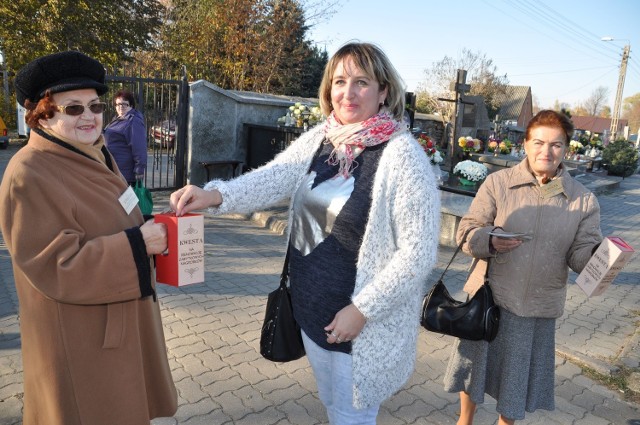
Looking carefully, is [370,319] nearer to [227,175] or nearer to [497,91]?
[227,175]

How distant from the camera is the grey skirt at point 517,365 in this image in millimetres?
2516

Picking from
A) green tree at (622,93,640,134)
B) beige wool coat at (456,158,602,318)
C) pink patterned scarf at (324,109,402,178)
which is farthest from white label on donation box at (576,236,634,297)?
green tree at (622,93,640,134)

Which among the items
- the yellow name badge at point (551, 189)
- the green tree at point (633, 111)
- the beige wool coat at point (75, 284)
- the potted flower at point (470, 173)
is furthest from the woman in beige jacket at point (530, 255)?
the green tree at point (633, 111)

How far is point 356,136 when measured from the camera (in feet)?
5.98

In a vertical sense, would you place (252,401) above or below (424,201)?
below

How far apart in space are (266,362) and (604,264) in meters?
2.46

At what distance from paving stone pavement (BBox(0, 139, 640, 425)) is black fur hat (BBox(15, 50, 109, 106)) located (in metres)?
2.09

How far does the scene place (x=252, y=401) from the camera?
315cm

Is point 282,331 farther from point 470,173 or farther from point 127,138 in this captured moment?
point 470,173

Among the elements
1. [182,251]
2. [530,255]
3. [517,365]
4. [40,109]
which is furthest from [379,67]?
[517,365]

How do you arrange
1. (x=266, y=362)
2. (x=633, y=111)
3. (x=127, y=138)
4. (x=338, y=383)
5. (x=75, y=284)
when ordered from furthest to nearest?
(x=633, y=111) < (x=127, y=138) < (x=266, y=362) < (x=338, y=383) < (x=75, y=284)

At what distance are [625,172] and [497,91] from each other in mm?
22443

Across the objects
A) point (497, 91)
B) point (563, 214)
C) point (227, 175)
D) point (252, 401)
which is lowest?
point (252, 401)

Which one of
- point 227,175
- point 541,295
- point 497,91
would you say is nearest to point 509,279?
point 541,295
